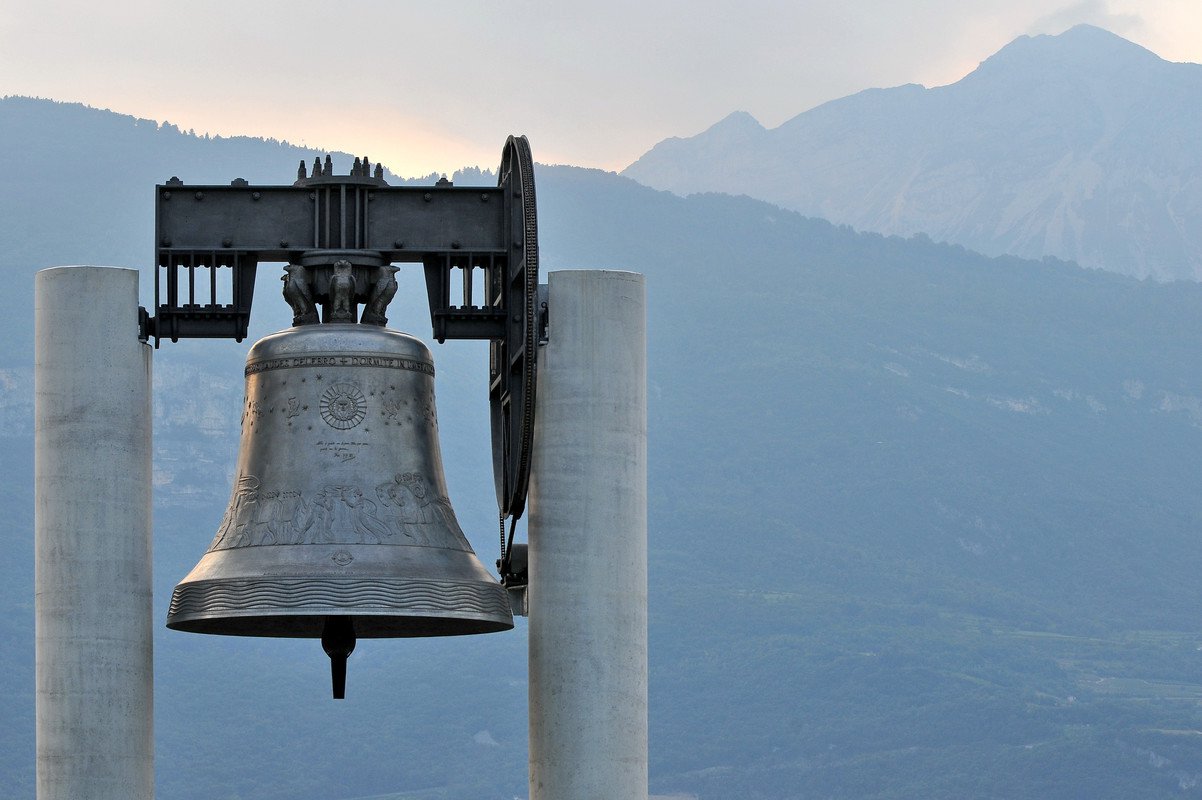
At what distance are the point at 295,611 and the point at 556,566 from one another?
82.8 inches

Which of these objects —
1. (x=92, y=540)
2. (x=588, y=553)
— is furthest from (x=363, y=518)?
(x=92, y=540)

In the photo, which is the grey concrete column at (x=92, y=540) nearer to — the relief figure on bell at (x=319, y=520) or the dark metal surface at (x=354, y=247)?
the dark metal surface at (x=354, y=247)

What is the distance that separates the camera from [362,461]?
1398 centimetres

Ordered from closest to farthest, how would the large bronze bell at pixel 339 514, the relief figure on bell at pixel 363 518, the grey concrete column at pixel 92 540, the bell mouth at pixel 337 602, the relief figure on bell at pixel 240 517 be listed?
the bell mouth at pixel 337 602 → the large bronze bell at pixel 339 514 → the relief figure on bell at pixel 363 518 → the relief figure on bell at pixel 240 517 → the grey concrete column at pixel 92 540

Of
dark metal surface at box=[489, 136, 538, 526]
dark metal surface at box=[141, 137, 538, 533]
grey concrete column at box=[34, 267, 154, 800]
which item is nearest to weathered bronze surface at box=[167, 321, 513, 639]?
dark metal surface at box=[141, 137, 538, 533]

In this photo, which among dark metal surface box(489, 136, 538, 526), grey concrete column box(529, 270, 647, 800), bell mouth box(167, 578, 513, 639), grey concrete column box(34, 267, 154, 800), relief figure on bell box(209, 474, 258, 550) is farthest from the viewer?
grey concrete column box(529, 270, 647, 800)

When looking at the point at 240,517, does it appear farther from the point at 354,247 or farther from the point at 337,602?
the point at 354,247

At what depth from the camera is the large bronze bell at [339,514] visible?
1327cm

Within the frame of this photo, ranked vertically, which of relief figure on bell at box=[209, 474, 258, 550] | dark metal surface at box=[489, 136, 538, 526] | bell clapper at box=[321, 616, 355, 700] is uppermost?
dark metal surface at box=[489, 136, 538, 526]

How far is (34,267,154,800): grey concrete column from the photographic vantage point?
13969mm

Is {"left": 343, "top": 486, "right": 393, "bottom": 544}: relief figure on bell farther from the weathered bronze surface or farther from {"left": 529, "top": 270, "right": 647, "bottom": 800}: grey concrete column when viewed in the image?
{"left": 529, "top": 270, "right": 647, "bottom": 800}: grey concrete column

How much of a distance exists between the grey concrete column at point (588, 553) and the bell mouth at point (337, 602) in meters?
0.69

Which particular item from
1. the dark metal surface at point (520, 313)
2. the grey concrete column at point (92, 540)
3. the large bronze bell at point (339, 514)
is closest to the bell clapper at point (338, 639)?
the large bronze bell at point (339, 514)

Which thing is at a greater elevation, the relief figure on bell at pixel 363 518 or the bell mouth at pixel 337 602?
the relief figure on bell at pixel 363 518
